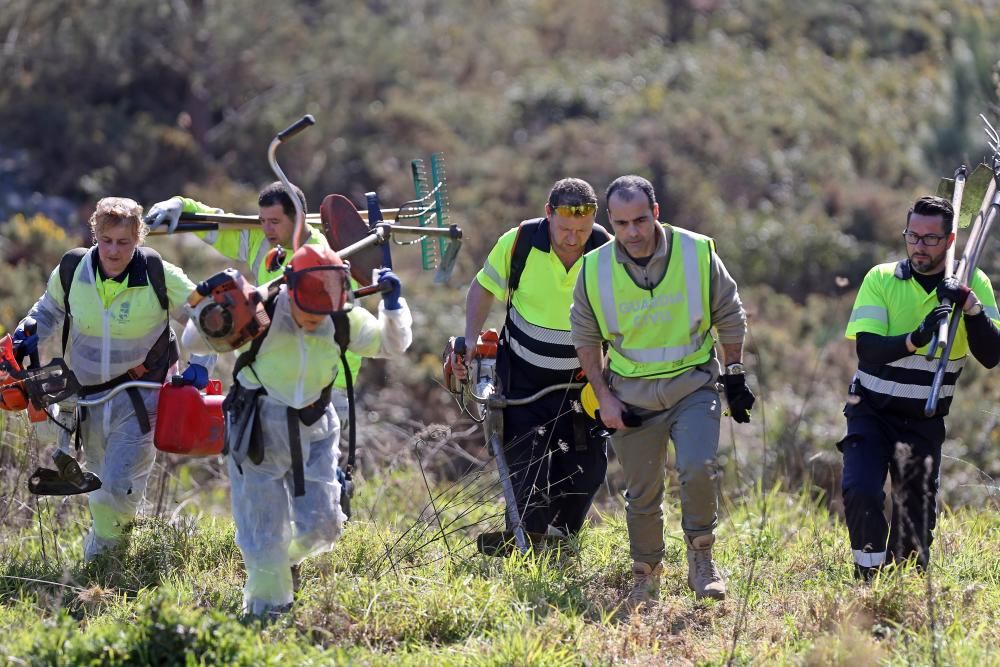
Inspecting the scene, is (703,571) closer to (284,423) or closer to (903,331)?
(903,331)

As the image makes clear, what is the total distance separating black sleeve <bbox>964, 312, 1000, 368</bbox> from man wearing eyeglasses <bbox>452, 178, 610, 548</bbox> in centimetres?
180

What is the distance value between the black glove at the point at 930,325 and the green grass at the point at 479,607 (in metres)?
1.01

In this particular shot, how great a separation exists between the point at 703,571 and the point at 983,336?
158 centimetres

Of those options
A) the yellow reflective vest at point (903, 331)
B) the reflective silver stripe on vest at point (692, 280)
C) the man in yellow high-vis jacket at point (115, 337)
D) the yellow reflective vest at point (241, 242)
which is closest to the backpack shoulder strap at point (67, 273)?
the man in yellow high-vis jacket at point (115, 337)

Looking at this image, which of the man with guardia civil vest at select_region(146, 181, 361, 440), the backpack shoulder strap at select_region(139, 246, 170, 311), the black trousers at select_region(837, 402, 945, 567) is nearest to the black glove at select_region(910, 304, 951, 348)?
the black trousers at select_region(837, 402, 945, 567)

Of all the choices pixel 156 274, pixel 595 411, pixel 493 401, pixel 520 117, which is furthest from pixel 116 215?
pixel 520 117

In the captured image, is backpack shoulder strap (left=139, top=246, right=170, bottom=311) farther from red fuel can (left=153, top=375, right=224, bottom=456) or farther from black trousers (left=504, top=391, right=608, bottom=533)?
black trousers (left=504, top=391, right=608, bottom=533)

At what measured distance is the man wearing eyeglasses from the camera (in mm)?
6594

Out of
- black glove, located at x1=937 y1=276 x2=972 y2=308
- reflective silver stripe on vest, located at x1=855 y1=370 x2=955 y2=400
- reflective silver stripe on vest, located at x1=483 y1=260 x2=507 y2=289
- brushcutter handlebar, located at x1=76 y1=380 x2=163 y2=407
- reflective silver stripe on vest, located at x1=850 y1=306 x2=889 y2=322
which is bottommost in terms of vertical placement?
reflective silver stripe on vest, located at x1=855 y1=370 x2=955 y2=400

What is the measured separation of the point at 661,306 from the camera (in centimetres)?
583

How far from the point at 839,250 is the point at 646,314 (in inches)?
566

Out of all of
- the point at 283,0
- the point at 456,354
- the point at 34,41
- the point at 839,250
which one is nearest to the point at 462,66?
the point at 283,0

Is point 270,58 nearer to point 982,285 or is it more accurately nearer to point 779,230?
point 779,230

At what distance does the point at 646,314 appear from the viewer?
584cm
